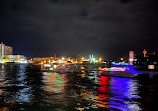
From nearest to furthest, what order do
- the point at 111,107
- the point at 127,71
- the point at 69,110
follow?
the point at 69,110
the point at 111,107
the point at 127,71

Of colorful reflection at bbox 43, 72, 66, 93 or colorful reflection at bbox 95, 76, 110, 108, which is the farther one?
colorful reflection at bbox 43, 72, 66, 93

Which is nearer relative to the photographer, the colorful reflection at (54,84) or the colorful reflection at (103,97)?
the colorful reflection at (103,97)

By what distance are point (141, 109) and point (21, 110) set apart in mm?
6697

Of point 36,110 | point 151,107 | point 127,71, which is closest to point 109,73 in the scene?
point 127,71

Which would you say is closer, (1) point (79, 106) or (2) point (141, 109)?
(2) point (141, 109)

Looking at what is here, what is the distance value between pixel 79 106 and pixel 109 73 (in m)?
23.0

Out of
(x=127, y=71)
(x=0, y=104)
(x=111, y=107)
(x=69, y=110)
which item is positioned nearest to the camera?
(x=69, y=110)

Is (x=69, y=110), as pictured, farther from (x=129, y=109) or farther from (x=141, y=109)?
(x=141, y=109)

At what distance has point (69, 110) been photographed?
926cm

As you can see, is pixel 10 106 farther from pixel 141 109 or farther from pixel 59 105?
pixel 141 109

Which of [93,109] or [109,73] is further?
[109,73]

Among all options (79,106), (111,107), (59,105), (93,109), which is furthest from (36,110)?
(111,107)

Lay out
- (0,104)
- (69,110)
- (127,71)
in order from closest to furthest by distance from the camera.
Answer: (69,110)
(0,104)
(127,71)

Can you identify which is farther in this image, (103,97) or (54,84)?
(54,84)
